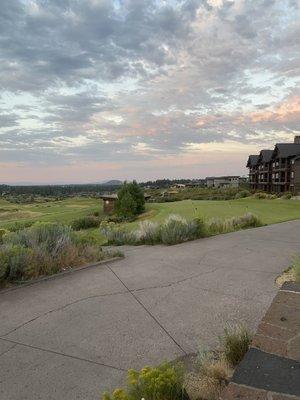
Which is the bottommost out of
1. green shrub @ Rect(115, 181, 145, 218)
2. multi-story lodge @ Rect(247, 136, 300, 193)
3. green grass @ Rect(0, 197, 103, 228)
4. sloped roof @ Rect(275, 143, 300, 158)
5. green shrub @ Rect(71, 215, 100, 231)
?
green grass @ Rect(0, 197, 103, 228)

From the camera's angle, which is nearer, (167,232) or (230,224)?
(167,232)

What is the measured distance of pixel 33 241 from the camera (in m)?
8.59

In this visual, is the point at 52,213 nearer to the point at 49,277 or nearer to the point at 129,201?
the point at 129,201

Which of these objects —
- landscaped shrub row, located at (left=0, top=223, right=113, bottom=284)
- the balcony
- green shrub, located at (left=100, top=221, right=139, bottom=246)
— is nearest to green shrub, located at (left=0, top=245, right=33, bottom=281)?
landscaped shrub row, located at (left=0, top=223, right=113, bottom=284)

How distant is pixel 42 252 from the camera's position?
26.6ft

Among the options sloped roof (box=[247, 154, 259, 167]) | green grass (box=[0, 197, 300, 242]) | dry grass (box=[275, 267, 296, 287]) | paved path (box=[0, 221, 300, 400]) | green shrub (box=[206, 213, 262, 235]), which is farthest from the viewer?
sloped roof (box=[247, 154, 259, 167])

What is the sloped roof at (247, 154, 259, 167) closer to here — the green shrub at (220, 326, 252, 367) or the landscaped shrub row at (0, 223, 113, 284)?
the landscaped shrub row at (0, 223, 113, 284)

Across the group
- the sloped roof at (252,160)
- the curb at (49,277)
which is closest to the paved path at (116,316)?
the curb at (49,277)

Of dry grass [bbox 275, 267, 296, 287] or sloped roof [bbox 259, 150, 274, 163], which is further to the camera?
sloped roof [bbox 259, 150, 274, 163]

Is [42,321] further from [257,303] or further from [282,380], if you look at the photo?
[282,380]

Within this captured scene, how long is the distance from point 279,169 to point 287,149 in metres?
3.46

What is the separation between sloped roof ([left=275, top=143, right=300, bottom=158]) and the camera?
66.2 m

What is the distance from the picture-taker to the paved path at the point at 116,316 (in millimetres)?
4027

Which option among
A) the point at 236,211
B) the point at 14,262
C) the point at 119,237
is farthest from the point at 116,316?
the point at 236,211
